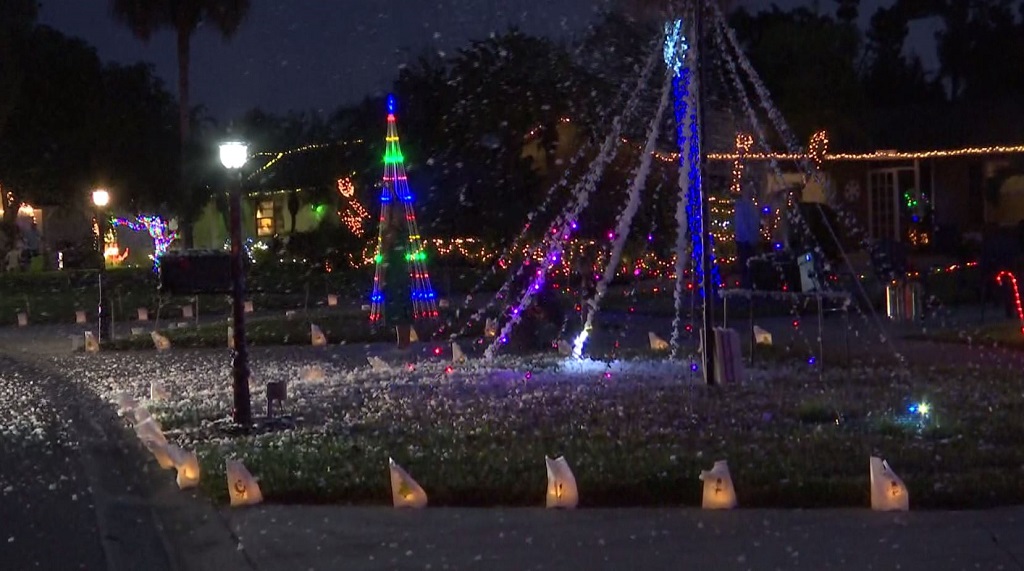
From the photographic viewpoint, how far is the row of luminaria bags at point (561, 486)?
8773mm

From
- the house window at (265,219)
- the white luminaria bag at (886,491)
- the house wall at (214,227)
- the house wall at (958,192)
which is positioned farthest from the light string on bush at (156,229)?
the white luminaria bag at (886,491)

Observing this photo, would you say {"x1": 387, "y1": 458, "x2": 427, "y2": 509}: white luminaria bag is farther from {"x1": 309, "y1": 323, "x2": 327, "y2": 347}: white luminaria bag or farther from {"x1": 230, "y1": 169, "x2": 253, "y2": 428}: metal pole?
{"x1": 309, "y1": 323, "x2": 327, "y2": 347}: white luminaria bag

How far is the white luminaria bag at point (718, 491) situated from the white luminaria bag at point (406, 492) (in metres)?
1.98

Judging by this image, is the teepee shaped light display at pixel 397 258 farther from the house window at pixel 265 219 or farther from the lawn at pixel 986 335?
the house window at pixel 265 219

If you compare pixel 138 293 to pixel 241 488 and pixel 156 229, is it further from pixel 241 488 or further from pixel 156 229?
pixel 241 488

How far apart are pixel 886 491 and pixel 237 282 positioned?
688 cm

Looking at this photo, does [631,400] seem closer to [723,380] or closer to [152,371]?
[723,380]

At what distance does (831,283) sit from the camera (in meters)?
23.7

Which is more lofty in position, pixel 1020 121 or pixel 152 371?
pixel 1020 121

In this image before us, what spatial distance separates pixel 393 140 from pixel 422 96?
16.6 metres

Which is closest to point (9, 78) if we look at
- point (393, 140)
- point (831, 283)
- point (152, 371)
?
point (393, 140)

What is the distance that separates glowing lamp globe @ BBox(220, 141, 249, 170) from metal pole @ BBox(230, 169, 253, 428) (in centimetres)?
20

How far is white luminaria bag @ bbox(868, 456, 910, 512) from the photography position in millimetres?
8750

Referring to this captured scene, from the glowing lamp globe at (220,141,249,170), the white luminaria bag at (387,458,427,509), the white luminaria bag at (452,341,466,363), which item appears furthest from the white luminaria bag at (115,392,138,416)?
the white luminaria bag at (387,458,427,509)
